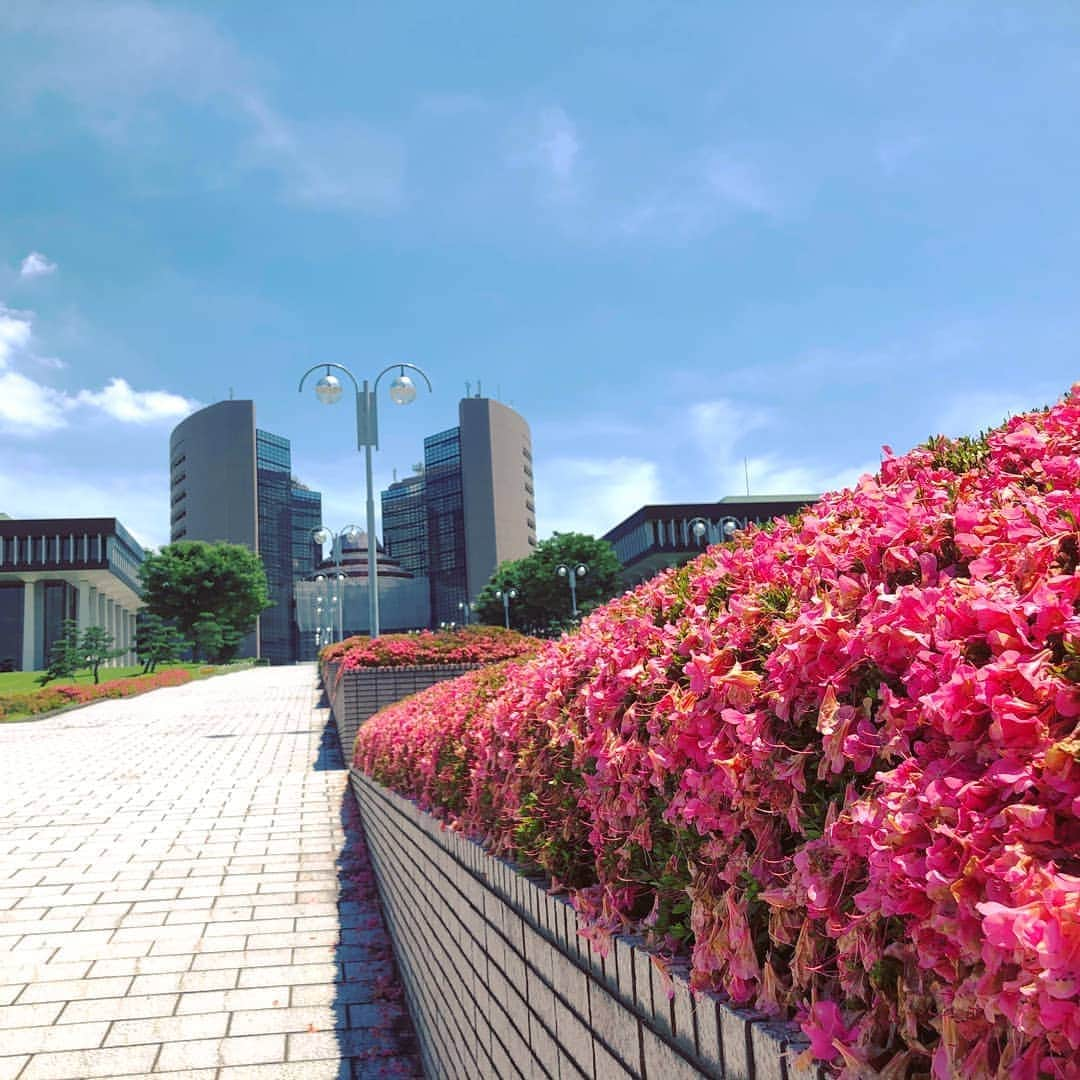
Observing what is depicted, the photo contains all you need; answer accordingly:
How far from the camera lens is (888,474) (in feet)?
8.02

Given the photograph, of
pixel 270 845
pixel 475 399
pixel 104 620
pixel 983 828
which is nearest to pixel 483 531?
pixel 475 399

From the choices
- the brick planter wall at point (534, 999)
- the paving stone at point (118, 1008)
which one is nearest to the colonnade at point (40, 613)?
the paving stone at point (118, 1008)

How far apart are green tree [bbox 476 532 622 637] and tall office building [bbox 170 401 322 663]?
4896cm

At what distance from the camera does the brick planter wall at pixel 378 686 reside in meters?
11.5

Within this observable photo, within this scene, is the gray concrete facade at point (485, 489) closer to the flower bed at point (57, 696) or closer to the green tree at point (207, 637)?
the green tree at point (207, 637)

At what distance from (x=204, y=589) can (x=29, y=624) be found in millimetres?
12464

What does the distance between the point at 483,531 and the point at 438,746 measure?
11068 cm

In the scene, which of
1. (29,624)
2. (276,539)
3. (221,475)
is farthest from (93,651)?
(276,539)

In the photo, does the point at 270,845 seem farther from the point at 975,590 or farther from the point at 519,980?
the point at 975,590

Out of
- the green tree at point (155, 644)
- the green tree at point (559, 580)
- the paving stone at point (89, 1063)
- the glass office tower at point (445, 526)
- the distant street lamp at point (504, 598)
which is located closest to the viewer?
the paving stone at point (89, 1063)

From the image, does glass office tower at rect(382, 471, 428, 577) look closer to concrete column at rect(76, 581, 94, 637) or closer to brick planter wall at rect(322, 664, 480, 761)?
concrete column at rect(76, 581, 94, 637)

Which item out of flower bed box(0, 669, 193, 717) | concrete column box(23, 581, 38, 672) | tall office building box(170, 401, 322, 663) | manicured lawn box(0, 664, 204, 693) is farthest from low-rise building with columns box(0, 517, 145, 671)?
flower bed box(0, 669, 193, 717)

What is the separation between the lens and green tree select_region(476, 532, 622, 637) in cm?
6606

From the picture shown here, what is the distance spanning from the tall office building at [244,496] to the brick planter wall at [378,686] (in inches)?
3943
